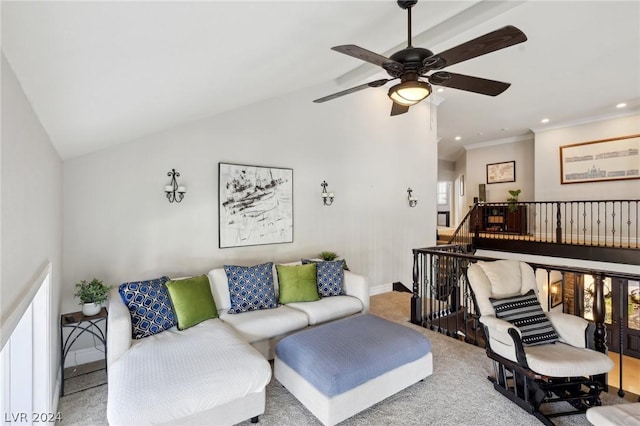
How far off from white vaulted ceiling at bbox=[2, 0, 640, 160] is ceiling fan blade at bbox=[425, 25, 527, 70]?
1.96 ft

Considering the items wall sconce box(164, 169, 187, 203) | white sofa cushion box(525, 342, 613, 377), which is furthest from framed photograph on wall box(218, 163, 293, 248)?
white sofa cushion box(525, 342, 613, 377)

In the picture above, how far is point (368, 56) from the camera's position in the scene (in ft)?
6.86

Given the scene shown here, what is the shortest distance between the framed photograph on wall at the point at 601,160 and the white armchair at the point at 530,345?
6.16 m

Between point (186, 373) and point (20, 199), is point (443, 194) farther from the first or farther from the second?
point (20, 199)

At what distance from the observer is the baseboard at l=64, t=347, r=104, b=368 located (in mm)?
3199

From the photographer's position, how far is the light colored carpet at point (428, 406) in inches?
91.8

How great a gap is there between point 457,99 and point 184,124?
217 inches

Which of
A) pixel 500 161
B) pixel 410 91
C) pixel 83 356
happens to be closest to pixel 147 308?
pixel 83 356

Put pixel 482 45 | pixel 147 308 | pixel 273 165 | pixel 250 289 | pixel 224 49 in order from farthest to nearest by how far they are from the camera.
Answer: pixel 273 165
pixel 250 289
pixel 147 308
pixel 482 45
pixel 224 49

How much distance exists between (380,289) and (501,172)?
6.18 metres

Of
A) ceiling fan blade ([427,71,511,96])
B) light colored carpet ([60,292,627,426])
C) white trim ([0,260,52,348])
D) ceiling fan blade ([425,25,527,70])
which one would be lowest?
light colored carpet ([60,292,627,426])

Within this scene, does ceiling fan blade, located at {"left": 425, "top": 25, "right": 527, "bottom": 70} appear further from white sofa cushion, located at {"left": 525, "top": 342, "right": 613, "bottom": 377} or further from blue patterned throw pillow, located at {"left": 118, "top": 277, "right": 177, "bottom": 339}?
blue patterned throw pillow, located at {"left": 118, "top": 277, "right": 177, "bottom": 339}

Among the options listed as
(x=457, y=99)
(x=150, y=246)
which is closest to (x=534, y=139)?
(x=457, y=99)

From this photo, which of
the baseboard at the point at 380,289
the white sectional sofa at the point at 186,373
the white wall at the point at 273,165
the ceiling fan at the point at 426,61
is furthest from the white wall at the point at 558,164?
the white sectional sofa at the point at 186,373
